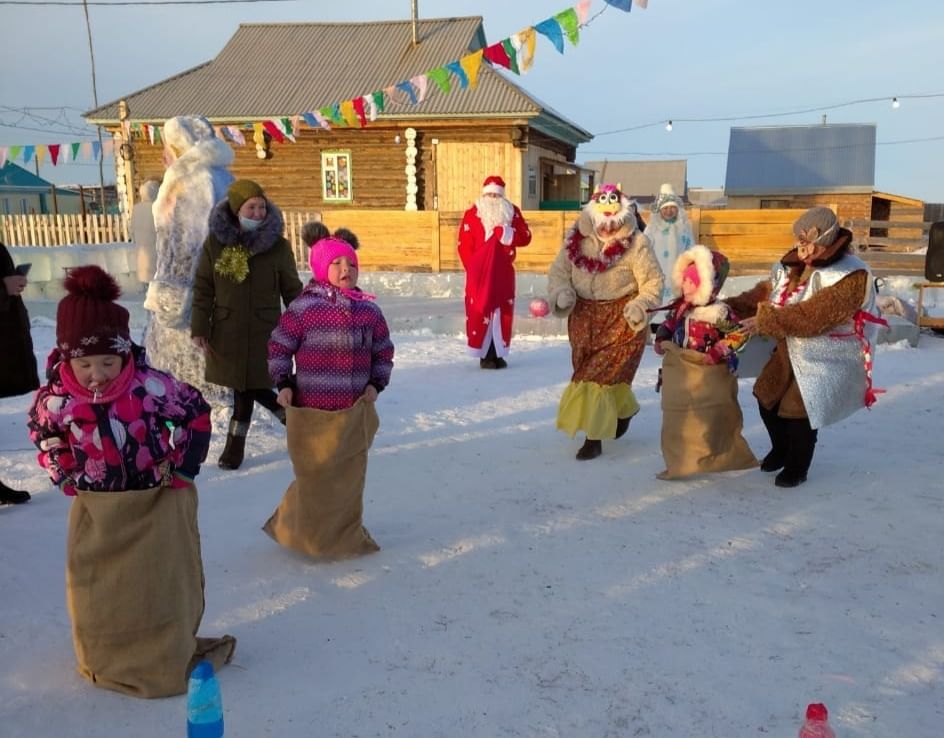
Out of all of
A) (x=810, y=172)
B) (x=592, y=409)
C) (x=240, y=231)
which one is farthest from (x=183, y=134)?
(x=810, y=172)

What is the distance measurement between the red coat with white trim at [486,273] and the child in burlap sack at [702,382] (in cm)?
344

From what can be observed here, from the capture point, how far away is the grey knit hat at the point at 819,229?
4172 mm

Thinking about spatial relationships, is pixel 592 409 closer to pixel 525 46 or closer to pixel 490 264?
pixel 490 264

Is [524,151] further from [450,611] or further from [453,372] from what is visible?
[450,611]

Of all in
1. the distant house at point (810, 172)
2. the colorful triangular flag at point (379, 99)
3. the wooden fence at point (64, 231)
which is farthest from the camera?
the distant house at point (810, 172)

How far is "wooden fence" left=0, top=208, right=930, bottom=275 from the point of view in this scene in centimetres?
1435

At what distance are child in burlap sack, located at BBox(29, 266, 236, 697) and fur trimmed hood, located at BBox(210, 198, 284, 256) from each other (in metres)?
2.19

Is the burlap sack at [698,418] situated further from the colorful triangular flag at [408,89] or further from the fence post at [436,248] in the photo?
the fence post at [436,248]

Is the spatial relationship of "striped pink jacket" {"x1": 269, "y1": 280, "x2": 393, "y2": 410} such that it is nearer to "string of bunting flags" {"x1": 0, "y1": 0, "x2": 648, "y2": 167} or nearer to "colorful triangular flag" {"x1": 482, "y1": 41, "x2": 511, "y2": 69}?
"string of bunting flags" {"x1": 0, "y1": 0, "x2": 648, "y2": 167}

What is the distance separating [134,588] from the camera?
241 centimetres

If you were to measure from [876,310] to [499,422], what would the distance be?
2.69 m

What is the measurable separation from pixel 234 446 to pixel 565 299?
2260 millimetres

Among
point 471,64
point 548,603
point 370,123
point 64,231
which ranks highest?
point 370,123

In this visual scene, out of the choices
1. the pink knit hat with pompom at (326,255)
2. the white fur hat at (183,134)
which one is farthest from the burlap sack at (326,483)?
the white fur hat at (183,134)
